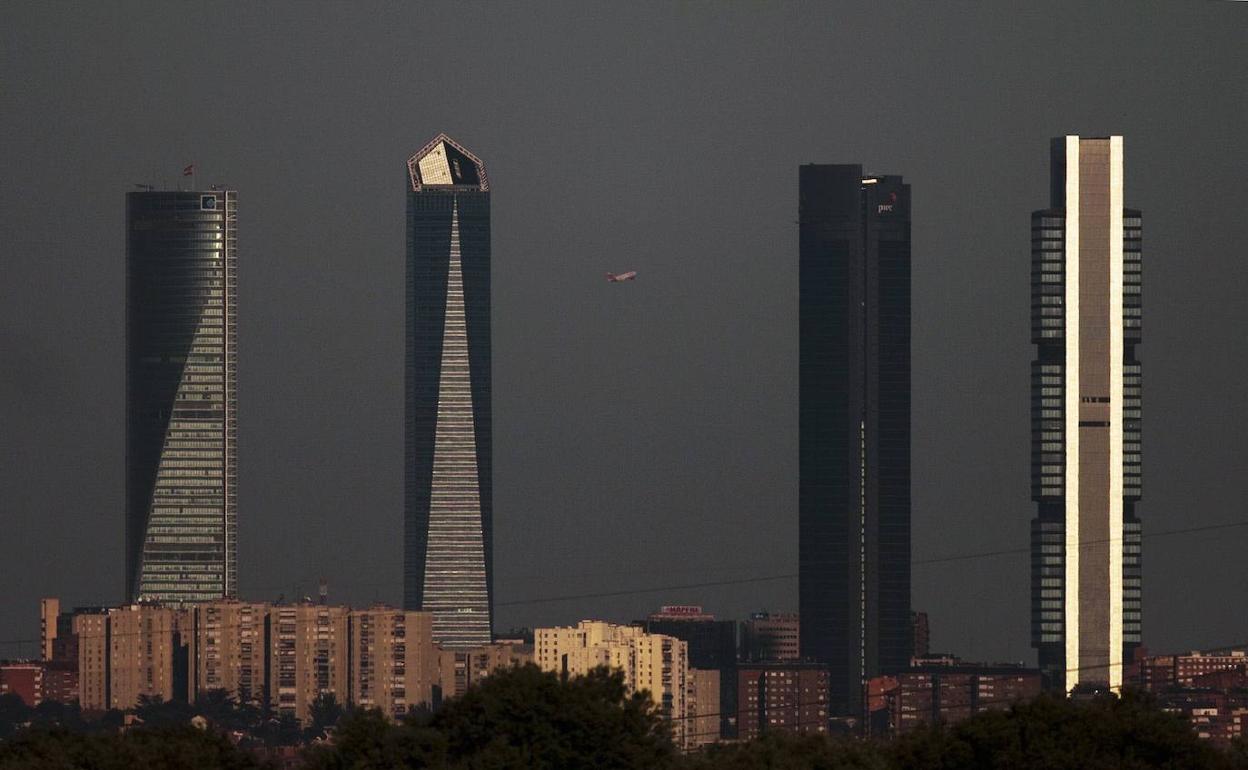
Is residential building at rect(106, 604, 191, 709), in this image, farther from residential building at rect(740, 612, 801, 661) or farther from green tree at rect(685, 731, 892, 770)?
green tree at rect(685, 731, 892, 770)

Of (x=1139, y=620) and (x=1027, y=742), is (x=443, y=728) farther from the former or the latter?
(x=1139, y=620)

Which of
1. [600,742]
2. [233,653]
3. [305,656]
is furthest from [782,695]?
[600,742]

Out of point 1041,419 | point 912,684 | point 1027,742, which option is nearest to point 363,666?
point 912,684

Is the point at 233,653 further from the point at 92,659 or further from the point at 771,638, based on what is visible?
the point at 771,638

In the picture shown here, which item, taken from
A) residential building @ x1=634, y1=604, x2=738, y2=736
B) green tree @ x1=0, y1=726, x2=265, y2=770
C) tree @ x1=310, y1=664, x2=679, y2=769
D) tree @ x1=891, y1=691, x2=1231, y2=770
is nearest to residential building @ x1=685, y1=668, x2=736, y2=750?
residential building @ x1=634, y1=604, x2=738, y2=736

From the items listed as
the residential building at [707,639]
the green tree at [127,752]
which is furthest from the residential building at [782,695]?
the green tree at [127,752]
